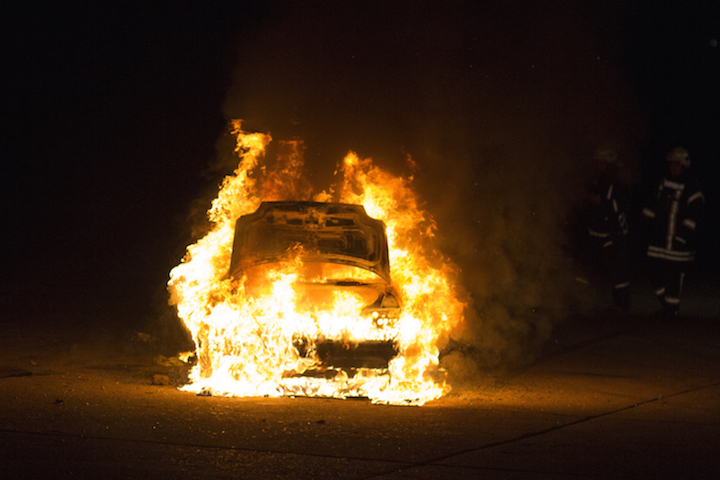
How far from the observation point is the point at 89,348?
38.3 ft

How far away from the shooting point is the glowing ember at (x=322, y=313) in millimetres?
8188

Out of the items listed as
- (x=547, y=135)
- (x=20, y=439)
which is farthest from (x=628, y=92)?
(x=20, y=439)

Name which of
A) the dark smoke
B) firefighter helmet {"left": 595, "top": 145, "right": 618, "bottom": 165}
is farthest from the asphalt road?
firefighter helmet {"left": 595, "top": 145, "right": 618, "bottom": 165}

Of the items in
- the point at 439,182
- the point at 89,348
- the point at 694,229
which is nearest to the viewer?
the point at 89,348

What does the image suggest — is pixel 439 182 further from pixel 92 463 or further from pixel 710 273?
pixel 710 273

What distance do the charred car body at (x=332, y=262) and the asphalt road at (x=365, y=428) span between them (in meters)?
0.49

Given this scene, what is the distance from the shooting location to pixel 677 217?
49.9 ft

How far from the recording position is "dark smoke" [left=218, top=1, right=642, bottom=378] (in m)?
12.6

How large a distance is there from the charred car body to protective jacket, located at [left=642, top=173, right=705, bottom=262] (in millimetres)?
7767

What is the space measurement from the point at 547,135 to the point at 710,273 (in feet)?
38.0

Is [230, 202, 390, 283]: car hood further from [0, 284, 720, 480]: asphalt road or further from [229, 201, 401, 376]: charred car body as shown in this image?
[0, 284, 720, 480]: asphalt road

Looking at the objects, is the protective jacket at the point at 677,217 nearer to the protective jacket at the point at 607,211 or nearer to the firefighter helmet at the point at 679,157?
the firefighter helmet at the point at 679,157

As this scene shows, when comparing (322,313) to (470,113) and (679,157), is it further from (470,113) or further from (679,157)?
(679,157)

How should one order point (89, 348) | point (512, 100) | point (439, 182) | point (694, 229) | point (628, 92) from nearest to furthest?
1. point (89, 348)
2. point (439, 182)
3. point (694, 229)
4. point (512, 100)
5. point (628, 92)
